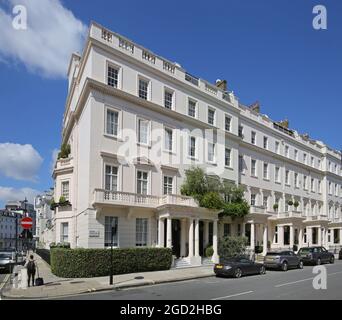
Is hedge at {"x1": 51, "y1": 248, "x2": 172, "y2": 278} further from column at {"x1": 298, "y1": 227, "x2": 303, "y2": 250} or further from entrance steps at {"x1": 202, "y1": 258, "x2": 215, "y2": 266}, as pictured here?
column at {"x1": 298, "y1": 227, "x2": 303, "y2": 250}

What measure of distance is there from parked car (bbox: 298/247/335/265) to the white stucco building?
528cm

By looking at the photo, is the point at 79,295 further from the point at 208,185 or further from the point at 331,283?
the point at 208,185

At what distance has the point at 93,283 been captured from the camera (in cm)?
1936

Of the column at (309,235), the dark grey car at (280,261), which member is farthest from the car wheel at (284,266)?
the column at (309,235)

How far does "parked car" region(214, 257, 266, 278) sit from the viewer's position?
2262 centimetres

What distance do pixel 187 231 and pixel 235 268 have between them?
7.93m

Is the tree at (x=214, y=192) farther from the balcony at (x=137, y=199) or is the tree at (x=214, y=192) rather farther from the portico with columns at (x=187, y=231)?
the balcony at (x=137, y=199)

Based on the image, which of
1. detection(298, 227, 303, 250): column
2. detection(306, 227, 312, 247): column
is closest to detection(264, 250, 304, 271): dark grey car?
detection(298, 227, 303, 250): column

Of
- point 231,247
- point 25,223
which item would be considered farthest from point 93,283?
point 231,247

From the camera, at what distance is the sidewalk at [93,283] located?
1644 cm

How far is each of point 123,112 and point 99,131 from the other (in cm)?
258

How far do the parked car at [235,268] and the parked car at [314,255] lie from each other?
10030 millimetres

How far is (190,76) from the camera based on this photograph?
3366cm

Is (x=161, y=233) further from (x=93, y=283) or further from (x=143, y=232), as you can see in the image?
(x=93, y=283)
